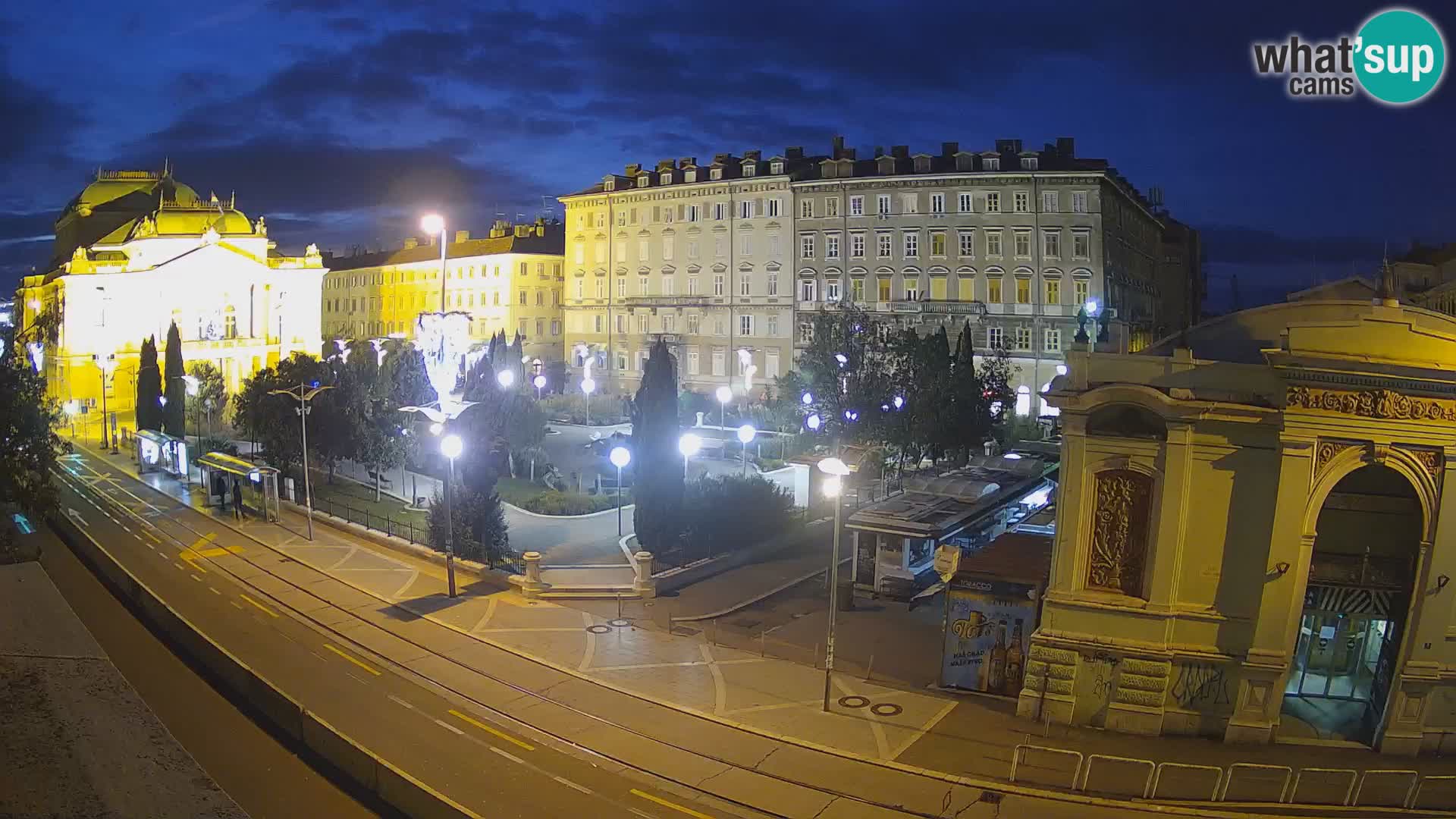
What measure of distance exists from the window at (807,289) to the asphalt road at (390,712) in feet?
133

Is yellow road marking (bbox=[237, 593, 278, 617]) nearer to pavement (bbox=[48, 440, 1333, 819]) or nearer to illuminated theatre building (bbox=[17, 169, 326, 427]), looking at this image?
pavement (bbox=[48, 440, 1333, 819])

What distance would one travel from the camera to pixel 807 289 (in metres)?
65.4

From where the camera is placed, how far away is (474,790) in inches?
601

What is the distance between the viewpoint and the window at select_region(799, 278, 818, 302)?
2569 inches

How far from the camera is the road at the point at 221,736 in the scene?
15.5m

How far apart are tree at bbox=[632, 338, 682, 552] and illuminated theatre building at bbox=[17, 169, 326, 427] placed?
50.2m

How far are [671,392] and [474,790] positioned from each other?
58.5 ft

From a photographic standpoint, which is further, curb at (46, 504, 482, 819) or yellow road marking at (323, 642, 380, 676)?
yellow road marking at (323, 642, 380, 676)

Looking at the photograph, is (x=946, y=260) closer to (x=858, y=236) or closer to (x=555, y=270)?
(x=858, y=236)

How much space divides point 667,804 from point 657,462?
53.5ft

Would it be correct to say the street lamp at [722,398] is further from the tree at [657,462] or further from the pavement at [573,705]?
the pavement at [573,705]

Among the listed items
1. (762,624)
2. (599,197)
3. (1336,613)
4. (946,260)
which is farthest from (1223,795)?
(599,197)

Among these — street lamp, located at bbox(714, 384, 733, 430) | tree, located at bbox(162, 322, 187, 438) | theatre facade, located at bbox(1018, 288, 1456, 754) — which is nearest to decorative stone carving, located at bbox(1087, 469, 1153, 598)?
theatre facade, located at bbox(1018, 288, 1456, 754)

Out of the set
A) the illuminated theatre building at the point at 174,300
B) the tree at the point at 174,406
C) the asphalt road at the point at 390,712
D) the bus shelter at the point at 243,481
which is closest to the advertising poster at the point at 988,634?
the asphalt road at the point at 390,712
